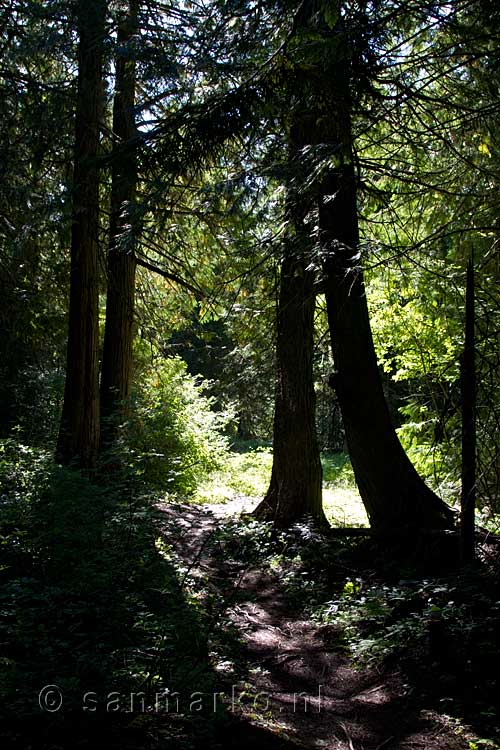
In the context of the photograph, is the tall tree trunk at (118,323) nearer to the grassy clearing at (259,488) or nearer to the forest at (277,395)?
the forest at (277,395)

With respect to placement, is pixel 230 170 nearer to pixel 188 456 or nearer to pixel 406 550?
pixel 406 550

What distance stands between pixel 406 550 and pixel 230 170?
4647 millimetres

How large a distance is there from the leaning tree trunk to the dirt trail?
1.52 m

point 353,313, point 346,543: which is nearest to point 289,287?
point 353,313

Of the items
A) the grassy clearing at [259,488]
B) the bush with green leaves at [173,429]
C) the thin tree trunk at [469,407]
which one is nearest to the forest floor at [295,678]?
the thin tree trunk at [469,407]

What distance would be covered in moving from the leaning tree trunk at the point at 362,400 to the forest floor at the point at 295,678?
878mm

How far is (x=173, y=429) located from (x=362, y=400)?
6897 mm

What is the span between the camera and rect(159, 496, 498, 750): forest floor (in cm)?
370

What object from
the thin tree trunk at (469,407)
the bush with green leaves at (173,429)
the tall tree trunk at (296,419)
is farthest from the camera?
the bush with green leaves at (173,429)

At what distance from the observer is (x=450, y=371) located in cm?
1013

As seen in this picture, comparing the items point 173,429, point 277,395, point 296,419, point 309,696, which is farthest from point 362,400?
point 173,429

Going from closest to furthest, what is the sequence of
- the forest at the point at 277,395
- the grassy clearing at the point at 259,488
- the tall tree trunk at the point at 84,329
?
the forest at the point at 277,395 < the tall tree trunk at the point at 84,329 < the grassy clearing at the point at 259,488

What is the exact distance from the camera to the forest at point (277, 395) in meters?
3.89

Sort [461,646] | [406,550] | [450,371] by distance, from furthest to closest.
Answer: [450,371] → [406,550] → [461,646]
